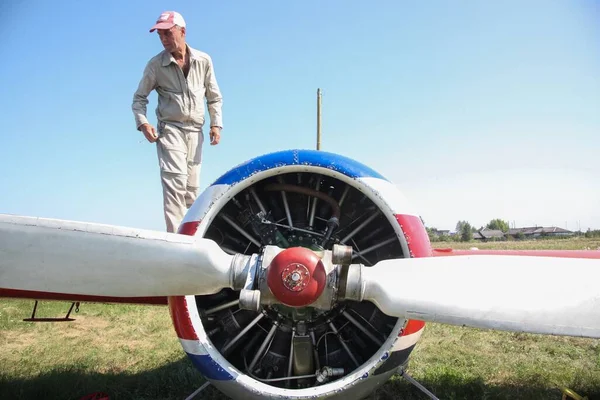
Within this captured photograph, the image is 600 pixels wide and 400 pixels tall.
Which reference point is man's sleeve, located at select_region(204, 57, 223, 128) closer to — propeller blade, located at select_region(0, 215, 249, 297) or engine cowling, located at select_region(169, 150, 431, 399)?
engine cowling, located at select_region(169, 150, 431, 399)

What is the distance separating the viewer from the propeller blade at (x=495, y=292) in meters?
2.23

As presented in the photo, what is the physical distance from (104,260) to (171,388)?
256 cm

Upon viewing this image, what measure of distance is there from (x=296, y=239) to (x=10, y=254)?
1.79m

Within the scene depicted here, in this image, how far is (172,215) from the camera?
160 inches

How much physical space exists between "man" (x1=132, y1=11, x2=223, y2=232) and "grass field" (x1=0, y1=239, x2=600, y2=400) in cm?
196

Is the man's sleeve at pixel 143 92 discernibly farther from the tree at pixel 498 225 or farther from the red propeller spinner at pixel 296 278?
the tree at pixel 498 225

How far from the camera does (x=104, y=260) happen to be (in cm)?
254

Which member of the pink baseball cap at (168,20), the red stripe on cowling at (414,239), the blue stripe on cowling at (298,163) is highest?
the pink baseball cap at (168,20)

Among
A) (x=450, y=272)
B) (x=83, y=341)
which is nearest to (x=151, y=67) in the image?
(x=450, y=272)

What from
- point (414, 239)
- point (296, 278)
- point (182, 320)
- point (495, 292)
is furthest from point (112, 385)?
point (495, 292)

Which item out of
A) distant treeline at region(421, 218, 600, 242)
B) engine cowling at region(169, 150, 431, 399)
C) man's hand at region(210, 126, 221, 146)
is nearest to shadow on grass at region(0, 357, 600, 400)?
engine cowling at region(169, 150, 431, 399)

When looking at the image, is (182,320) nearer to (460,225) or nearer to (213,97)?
(213,97)

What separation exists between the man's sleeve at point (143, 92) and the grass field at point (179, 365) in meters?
2.71

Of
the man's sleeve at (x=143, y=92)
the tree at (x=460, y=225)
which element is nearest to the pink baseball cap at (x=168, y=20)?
the man's sleeve at (x=143, y=92)
